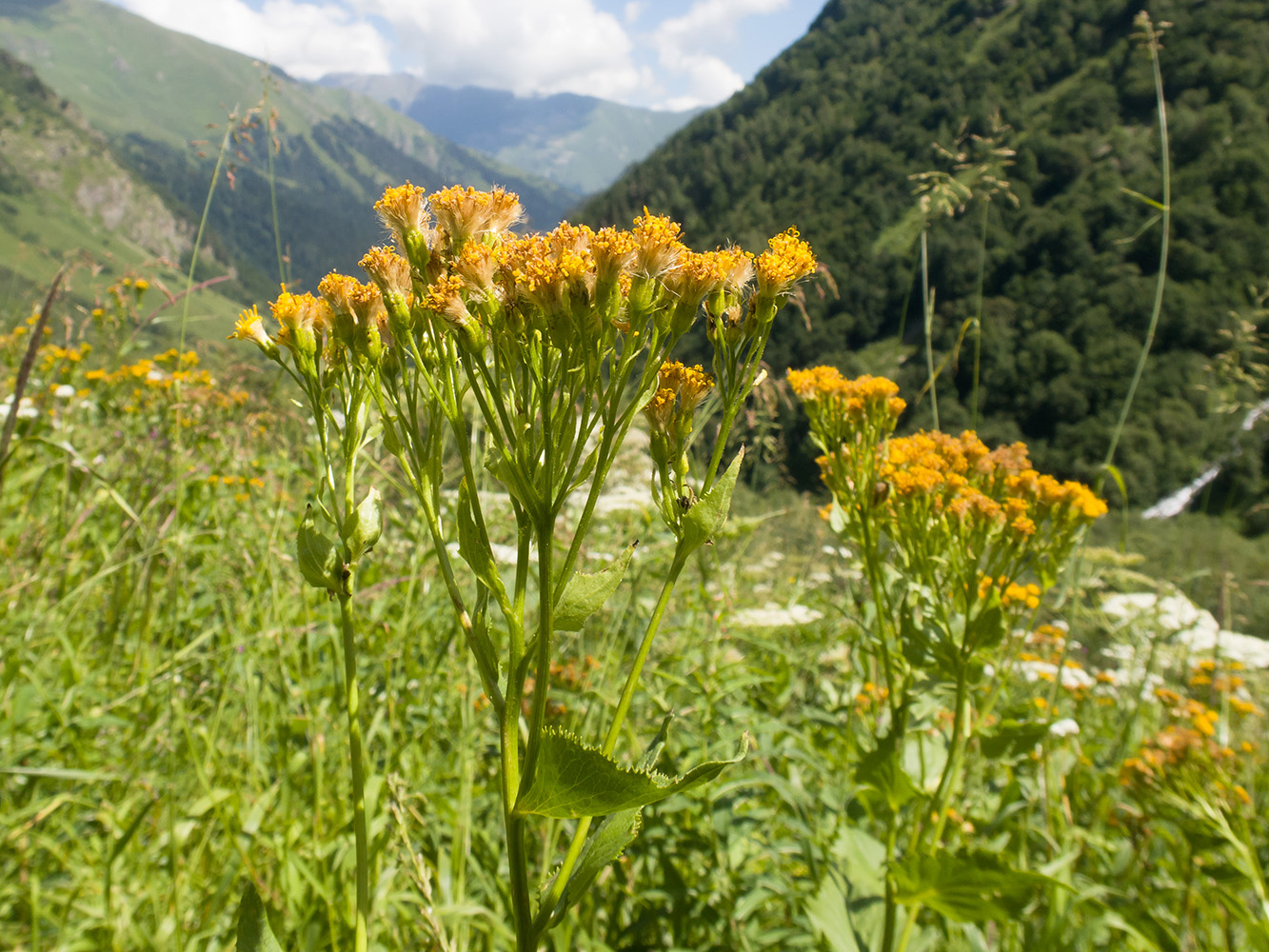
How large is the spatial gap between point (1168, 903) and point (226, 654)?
158 inches

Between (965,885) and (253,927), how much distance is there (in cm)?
162

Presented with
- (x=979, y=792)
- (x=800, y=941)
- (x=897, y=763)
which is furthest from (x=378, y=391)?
(x=979, y=792)

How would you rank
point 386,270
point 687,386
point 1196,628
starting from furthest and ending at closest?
point 1196,628 < point 687,386 < point 386,270

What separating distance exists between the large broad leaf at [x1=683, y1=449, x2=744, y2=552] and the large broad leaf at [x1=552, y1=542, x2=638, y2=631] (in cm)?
10

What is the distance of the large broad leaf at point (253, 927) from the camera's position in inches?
40.6

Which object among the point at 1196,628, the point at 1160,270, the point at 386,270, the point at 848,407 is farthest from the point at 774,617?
the point at 1196,628

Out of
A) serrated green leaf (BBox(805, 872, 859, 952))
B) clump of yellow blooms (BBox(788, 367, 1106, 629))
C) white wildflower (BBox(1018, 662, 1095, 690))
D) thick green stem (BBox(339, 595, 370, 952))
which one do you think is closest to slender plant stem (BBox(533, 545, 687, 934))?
thick green stem (BBox(339, 595, 370, 952))

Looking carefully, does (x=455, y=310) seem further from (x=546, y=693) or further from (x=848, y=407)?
(x=848, y=407)

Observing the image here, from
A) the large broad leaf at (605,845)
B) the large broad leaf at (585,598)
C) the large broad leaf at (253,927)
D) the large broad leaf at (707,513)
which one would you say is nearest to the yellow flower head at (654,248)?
the large broad leaf at (707,513)

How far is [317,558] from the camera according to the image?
1258mm

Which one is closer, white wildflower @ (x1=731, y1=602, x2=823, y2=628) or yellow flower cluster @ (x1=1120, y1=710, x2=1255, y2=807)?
yellow flower cluster @ (x1=1120, y1=710, x2=1255, y2=807)

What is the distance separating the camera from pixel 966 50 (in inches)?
3420

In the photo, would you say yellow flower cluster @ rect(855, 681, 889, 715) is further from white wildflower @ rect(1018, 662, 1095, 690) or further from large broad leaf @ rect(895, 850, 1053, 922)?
white wildflower @ rect(1018, 662, 1095, 690)

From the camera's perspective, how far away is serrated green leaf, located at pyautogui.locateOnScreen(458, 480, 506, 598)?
1.07 meters
